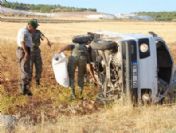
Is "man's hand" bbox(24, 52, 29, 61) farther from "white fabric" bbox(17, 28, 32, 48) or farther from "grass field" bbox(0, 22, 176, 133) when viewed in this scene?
"grass field" bbox(0, 22, 176, 133)

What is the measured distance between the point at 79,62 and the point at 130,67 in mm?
1319

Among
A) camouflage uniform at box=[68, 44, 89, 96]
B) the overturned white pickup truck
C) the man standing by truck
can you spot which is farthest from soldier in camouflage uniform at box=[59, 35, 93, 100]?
the man standing by truck

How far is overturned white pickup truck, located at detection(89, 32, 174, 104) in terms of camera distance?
38.7 feet

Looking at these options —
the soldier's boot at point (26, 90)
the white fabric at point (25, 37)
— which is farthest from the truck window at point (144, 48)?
the white fabric at point (25, 37)

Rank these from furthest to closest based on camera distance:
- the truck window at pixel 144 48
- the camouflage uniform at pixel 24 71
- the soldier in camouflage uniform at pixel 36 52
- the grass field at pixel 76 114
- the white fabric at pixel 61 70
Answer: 1. the soldier in camouflage uniform at pixel 36 52
2. the camouflage uniform at pixel 24 71
3. the white fabric at pixel 61 70
4. the truck window at pixel 144 48
5. the grass field at pixel 76 114

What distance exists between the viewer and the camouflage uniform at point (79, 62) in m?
12.6

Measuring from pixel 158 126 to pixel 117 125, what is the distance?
2.21 feet

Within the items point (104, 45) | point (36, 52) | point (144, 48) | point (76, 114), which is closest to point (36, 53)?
point (36, 52)

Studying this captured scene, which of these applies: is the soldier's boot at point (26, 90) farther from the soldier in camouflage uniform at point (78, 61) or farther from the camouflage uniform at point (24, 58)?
the soldier in camouflage uniform at point (78, 61)

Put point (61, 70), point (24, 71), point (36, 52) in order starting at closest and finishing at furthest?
point (61, 70)
point (24, 71)
point (36, 52)

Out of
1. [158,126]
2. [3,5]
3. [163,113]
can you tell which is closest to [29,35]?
[163,113]

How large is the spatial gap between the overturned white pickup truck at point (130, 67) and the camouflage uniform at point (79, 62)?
22 cm

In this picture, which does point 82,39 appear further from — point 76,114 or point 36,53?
point 36,53

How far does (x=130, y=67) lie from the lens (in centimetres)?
1173
